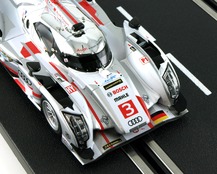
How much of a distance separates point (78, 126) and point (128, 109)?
0.48 m

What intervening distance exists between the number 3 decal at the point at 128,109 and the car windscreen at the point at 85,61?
452 mm

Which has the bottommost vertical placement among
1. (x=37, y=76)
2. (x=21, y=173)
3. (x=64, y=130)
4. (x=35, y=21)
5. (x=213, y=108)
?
(x=213, y=108)

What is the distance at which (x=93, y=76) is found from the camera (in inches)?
161

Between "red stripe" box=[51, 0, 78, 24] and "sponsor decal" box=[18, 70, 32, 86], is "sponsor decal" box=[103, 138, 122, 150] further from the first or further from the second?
"red stripe" box=[51, 0, 78, 24]

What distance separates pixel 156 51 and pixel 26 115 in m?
1.41

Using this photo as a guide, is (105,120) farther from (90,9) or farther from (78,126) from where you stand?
(90,9)

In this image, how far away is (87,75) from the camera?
161 inches

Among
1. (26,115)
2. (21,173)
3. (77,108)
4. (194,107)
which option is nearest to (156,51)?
(194,107)

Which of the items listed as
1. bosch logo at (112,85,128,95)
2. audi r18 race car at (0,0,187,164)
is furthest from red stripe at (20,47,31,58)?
bosch logo at (112,85,128,95)

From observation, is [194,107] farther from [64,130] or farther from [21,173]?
[21,173]

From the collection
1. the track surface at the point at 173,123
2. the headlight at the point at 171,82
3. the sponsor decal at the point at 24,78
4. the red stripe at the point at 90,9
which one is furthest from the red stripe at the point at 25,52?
the headlight at the point at 171,82

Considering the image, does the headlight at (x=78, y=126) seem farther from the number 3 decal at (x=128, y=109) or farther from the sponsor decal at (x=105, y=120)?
the number 3 decal at (x=128, y=109)

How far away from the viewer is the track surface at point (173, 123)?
13.2 feet

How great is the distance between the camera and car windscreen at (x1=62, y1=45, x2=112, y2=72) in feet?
13.4
